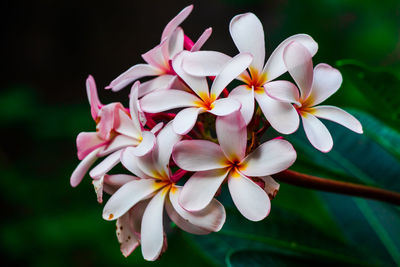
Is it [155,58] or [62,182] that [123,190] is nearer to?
[155,58]

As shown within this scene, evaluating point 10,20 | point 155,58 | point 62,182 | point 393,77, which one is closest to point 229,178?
point 155,58

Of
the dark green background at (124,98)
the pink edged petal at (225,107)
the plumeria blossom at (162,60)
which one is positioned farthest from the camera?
the dark green background at (124,98)

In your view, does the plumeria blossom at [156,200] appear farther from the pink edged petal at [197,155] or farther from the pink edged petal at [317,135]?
the pink edged petal at [317,135]

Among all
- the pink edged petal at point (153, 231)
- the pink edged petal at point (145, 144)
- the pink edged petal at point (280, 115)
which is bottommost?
the pink edged petal at point (153, 231)

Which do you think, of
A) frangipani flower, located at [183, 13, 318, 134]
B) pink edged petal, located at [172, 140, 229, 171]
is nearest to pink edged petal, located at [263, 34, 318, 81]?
frangipani flower, located at [183, 13, 318, 134]

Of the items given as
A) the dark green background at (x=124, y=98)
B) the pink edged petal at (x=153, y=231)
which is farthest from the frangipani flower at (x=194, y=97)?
the dark green background at (x=124, y=98)

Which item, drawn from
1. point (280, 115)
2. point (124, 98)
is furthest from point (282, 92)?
point (124, 98)
